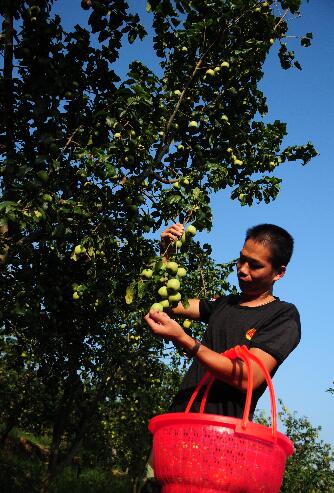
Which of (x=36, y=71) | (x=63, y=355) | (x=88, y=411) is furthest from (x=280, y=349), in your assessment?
(x=88, y=411)

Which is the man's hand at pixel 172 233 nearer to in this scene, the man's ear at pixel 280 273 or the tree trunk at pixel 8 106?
the man's ear at pixel 280 273

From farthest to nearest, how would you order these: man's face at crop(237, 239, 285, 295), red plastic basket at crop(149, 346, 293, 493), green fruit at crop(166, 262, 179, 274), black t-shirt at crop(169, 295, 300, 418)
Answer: green fruit at crop(166, 262, 179, 274) < man's face at crop(237, 239, 285, 295) < black t-shirt at crop(169, 295, 300, 418) < red plastic basket at crop(149, 346, 293, 493)

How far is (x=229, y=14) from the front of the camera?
15.5ft

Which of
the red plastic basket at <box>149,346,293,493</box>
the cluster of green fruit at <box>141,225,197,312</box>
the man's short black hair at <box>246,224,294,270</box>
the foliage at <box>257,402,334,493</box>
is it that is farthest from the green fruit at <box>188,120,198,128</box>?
the foliage at <box>257,402,334,493</box>

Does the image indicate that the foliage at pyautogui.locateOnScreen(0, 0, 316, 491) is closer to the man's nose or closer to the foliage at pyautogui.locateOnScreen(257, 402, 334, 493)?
the man's nose

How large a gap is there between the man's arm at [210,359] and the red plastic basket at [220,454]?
24cm

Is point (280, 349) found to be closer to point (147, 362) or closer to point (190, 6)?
point (190, 6)

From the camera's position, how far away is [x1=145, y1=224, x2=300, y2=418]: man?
1851mm

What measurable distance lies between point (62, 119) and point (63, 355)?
437 cm

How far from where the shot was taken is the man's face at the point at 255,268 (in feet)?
7.59

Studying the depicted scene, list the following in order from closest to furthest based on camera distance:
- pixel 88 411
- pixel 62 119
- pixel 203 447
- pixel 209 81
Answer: pixel 203 447, pixel 62 119, pixel 209 81, pixel 88 411

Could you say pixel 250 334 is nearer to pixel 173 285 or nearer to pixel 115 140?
pixel 173 285

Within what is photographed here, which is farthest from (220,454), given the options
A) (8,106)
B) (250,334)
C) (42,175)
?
(8,106)

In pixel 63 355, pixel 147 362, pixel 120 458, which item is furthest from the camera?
pixel 120 458
